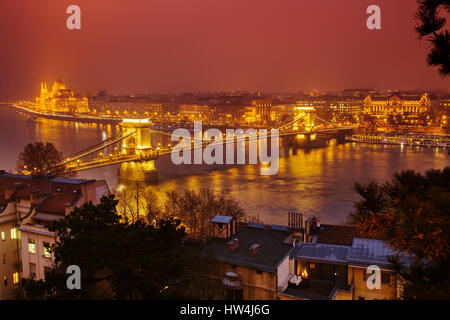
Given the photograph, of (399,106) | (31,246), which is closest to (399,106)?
(399,106)

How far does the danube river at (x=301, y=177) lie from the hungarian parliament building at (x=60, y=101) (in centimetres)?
4060

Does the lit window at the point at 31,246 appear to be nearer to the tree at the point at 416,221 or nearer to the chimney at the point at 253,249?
the chimney at the point at 253,249

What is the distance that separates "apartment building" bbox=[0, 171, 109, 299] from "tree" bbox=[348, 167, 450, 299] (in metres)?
4.39

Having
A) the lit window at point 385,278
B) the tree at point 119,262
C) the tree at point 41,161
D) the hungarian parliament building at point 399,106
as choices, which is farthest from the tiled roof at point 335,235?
the hungarian parliament building at point 399,106

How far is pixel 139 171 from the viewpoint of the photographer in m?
14.7

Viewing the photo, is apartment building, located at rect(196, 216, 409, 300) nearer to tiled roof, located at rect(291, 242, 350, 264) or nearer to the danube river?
tiled roof, located at rect(291, 242, 350, 264)

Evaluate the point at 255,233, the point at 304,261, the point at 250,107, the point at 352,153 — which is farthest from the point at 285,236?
the point at 250,107

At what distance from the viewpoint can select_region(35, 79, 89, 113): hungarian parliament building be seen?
61.6 meters

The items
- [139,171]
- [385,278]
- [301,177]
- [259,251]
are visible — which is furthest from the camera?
[139,171]

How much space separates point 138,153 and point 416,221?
614 inches

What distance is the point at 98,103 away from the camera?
61500 mm

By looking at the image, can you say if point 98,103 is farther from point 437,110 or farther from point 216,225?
point 216,225

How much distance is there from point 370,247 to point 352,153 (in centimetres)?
1793

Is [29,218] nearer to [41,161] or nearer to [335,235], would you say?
[335,235]
